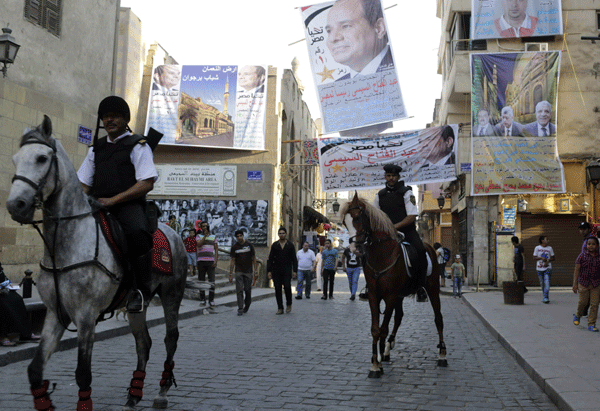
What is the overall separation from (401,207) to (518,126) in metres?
17.4

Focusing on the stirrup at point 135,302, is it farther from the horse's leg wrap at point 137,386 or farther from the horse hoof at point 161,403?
the horse hoof at point 161,403

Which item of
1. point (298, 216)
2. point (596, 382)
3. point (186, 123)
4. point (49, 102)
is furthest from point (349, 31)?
point (298, 216)

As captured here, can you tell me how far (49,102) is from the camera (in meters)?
14.5

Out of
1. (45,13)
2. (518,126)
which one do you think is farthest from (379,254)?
(518,126)

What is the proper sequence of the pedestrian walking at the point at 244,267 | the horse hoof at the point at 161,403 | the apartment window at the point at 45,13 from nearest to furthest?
the horse hoof at the point at 161,403 < the apartment window at the point at 45,13 < the pedestrian walking at the point at 244,267

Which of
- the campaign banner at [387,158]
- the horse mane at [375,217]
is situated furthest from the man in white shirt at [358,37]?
the horse mane at [375,217]

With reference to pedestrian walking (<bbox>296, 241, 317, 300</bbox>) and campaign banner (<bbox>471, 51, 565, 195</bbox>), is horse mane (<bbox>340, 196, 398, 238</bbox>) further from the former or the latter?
campaign banner (<bbox>471, 51, 565, 195</bbox>)

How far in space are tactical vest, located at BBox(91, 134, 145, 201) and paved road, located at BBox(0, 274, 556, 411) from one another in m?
1.81

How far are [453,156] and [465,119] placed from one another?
24.6 feet

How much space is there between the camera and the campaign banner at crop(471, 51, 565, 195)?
23.0m

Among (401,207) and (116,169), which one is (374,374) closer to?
(401,207)

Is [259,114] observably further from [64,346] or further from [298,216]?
[64,346]

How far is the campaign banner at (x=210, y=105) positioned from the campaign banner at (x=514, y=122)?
9396 millimetres

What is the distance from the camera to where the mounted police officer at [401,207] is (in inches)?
299
